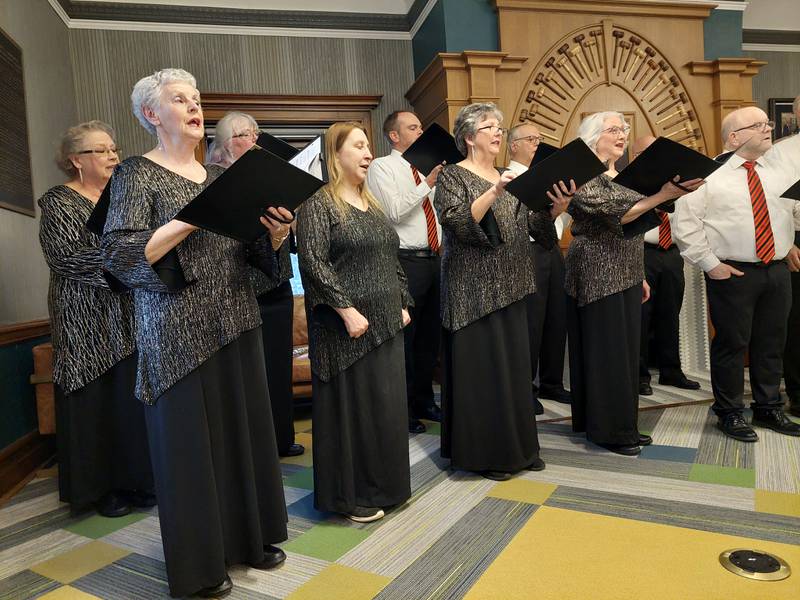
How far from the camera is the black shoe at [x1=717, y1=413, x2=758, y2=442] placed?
2.96m

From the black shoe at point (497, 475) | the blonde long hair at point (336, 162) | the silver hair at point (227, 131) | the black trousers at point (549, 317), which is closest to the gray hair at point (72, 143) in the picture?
the silver hair at point (227, 131)

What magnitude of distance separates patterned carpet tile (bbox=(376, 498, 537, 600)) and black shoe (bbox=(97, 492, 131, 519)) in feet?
4.19

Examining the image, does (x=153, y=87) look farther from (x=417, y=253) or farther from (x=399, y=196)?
(x=417, y=253)

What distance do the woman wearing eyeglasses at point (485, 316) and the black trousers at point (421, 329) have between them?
87 cm

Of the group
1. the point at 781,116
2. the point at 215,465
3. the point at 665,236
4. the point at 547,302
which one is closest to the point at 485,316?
the point at 215,465

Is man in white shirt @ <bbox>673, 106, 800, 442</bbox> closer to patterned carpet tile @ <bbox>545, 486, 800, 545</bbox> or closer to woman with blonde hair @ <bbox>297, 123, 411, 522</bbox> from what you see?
patterned carpet tile @ <bbox>545, 486, 800, 545</bbox>

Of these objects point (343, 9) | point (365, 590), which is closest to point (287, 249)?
point (365, 590)

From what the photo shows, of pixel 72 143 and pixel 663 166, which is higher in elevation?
pixel 72 143

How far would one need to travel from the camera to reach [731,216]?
2.98 metres

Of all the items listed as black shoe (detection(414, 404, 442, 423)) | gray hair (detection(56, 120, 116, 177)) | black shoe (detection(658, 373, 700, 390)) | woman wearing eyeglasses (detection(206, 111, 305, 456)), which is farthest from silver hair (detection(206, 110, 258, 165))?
black shoe (detection(658, 373, 700, 390))

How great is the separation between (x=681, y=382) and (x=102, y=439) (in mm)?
3457

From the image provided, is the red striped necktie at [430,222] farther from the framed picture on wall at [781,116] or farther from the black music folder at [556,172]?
the framed picture on wall at [781,116]

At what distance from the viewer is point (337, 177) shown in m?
2.21

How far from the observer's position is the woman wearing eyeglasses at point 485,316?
99.0 inches
